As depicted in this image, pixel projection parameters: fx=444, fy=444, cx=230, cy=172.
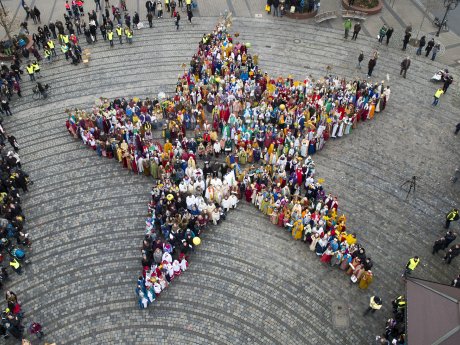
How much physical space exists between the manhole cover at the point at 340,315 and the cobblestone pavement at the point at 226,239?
2.6 inches

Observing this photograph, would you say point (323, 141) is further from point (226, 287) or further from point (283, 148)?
point (226, 287)

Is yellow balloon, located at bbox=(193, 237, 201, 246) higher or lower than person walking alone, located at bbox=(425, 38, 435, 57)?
lower

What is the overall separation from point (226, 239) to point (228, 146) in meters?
5.66

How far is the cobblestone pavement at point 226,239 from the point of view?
17.7 m

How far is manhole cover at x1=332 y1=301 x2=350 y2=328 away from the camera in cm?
1759

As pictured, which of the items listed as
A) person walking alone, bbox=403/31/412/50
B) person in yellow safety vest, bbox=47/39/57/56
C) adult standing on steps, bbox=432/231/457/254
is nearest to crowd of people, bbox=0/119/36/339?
person in yellow safety vest, bbox=47/39/57/56

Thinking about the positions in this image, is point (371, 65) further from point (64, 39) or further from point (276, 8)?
point (64, 39)

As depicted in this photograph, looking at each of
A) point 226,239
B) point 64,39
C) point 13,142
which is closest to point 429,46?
point 226,239

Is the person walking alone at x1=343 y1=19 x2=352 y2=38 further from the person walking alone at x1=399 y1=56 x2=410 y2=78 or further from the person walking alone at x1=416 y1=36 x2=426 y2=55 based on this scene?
the person walking alone at x1=399 y1=56 x2=410 y2=78

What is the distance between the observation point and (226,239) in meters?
20.5

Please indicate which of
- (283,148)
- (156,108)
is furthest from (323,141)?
(156,108)

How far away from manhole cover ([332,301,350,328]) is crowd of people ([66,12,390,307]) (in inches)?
51.6

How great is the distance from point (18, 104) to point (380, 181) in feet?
73.4

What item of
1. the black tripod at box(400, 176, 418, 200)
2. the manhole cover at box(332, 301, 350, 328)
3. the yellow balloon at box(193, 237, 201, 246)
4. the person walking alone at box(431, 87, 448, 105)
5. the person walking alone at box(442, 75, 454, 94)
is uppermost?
the person walking alone at box(442, 75, 454, 94)
